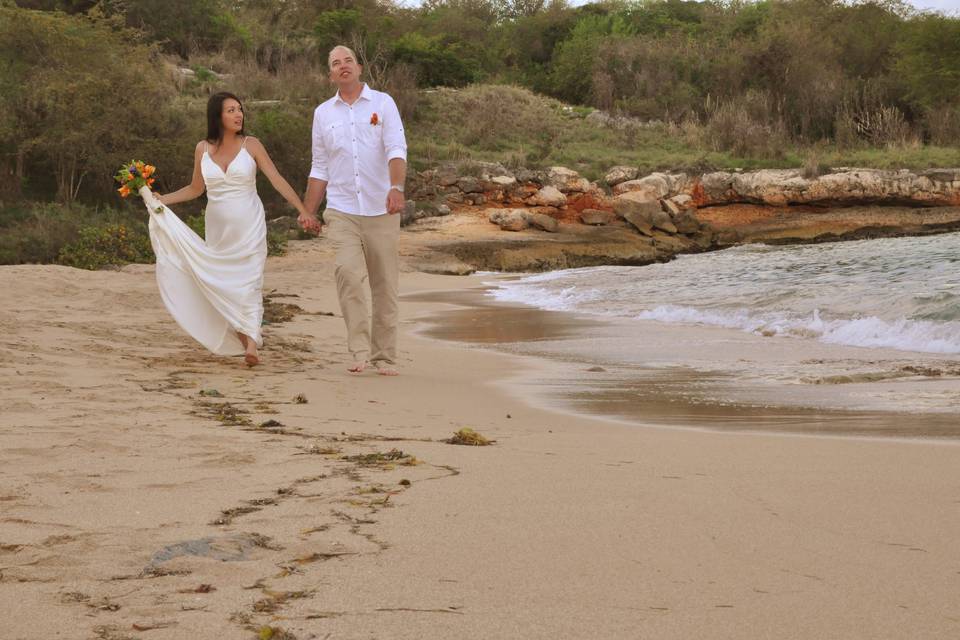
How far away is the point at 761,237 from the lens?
27719mm

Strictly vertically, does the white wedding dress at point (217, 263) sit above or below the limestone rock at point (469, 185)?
below

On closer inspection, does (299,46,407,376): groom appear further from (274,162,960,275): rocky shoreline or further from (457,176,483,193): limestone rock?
(457,176,483,193): limestone rock

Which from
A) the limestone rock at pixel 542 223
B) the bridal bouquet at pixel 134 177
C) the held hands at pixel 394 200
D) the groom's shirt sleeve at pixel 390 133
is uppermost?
the groom's shirt sleeve at pixel 390 133

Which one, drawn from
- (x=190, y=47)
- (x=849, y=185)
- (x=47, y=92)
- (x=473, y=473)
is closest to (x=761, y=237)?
(x=849, y=185)

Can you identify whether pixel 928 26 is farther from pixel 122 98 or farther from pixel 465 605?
pixel 465 605

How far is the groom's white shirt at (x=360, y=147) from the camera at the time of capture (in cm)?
689

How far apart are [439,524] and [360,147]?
443cm

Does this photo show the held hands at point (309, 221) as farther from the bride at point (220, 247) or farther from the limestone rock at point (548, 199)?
the limestone rock at point (548, 199)

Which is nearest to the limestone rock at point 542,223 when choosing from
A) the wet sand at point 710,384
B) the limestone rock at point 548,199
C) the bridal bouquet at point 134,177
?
the limestone rock at point 548,199

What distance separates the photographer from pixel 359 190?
22.7 ft

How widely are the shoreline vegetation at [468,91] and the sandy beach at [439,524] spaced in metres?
12.1

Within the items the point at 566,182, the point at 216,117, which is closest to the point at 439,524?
the point at 216,117

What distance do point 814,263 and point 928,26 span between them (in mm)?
23723

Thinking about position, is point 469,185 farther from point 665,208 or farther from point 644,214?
point 665,208
